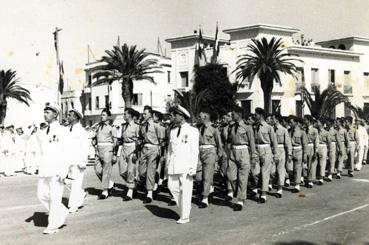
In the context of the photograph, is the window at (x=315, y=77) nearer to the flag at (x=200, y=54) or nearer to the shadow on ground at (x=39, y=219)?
the flag at (x=200, y=54)

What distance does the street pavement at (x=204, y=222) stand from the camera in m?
7.96

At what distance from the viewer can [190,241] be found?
25.5ft

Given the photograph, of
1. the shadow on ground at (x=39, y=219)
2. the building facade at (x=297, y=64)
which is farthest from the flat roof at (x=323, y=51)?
the shadow on ground at (x=39, y=219)

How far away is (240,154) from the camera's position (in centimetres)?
1124

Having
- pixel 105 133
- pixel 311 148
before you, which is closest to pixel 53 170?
pixel 105 133

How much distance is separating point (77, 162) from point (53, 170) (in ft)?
7.70

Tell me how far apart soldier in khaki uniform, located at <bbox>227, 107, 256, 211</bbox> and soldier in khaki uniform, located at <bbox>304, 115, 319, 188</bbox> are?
400cm

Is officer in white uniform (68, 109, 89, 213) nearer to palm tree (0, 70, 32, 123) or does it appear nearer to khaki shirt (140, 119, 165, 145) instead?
khaki shirt (140, 119, 165, 145)

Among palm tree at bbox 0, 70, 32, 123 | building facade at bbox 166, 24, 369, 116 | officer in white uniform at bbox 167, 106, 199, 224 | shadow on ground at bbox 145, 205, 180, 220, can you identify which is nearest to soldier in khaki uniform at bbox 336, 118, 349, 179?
shadow on ground at bbox 145, 205, 180, 220

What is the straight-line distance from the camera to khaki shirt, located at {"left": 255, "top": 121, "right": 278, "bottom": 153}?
1252 centimetres

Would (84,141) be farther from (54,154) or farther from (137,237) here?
(137,237)

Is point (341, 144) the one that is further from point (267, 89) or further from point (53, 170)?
point (267, 89)

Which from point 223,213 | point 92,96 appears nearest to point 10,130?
point 223,213

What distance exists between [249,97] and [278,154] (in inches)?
1579
